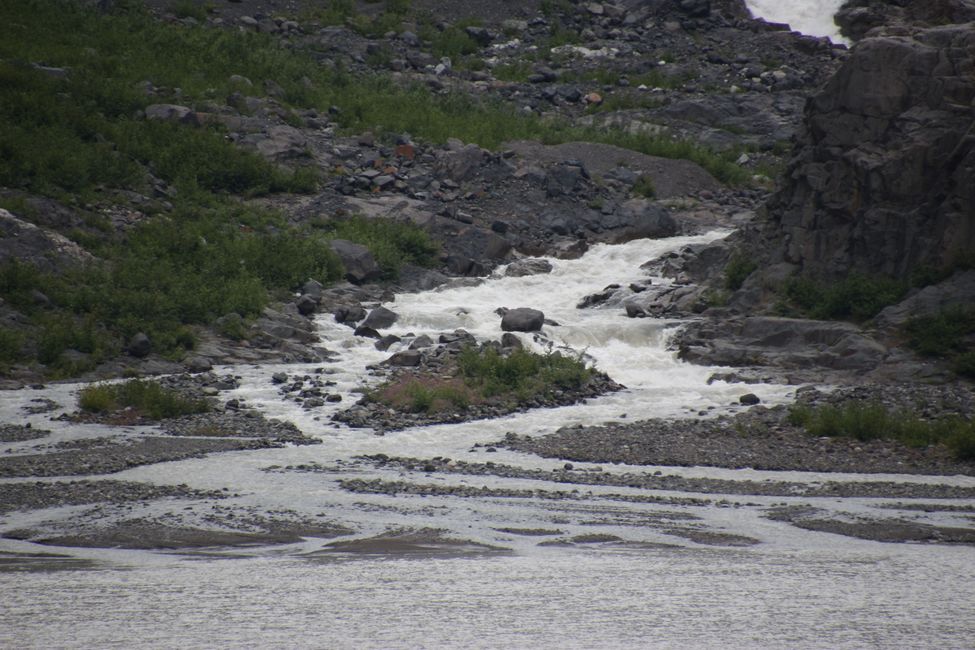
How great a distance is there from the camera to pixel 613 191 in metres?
39.8

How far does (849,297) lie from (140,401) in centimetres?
1587

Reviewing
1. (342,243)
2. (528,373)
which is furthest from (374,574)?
(342,243)

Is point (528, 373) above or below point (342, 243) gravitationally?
below

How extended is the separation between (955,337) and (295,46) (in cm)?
3338

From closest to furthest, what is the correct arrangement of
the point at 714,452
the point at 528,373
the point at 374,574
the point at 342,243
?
the point at 374,574 < the point at 714,452 < the point at 528,373 < the point at 342,243

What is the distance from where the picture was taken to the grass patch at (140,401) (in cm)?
2103

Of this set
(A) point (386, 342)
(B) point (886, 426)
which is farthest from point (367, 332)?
(B) point (886, 426)

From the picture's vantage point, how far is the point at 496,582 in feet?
37.8

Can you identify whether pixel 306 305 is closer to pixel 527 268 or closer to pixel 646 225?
pixel 527 268

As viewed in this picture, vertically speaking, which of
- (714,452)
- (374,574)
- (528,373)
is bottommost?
(374,574)

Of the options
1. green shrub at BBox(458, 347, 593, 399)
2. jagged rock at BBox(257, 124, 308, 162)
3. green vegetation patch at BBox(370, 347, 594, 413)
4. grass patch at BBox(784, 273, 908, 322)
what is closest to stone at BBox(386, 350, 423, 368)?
green vegetation patch at BBox(370, 347, 594, 413)

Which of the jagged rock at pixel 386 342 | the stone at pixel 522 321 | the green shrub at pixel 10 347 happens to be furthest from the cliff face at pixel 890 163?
the green shrub at pixel 10 347

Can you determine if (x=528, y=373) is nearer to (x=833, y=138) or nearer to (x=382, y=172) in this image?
(x=833, y=138)

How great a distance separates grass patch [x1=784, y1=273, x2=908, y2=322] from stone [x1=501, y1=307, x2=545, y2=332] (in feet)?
20.2
